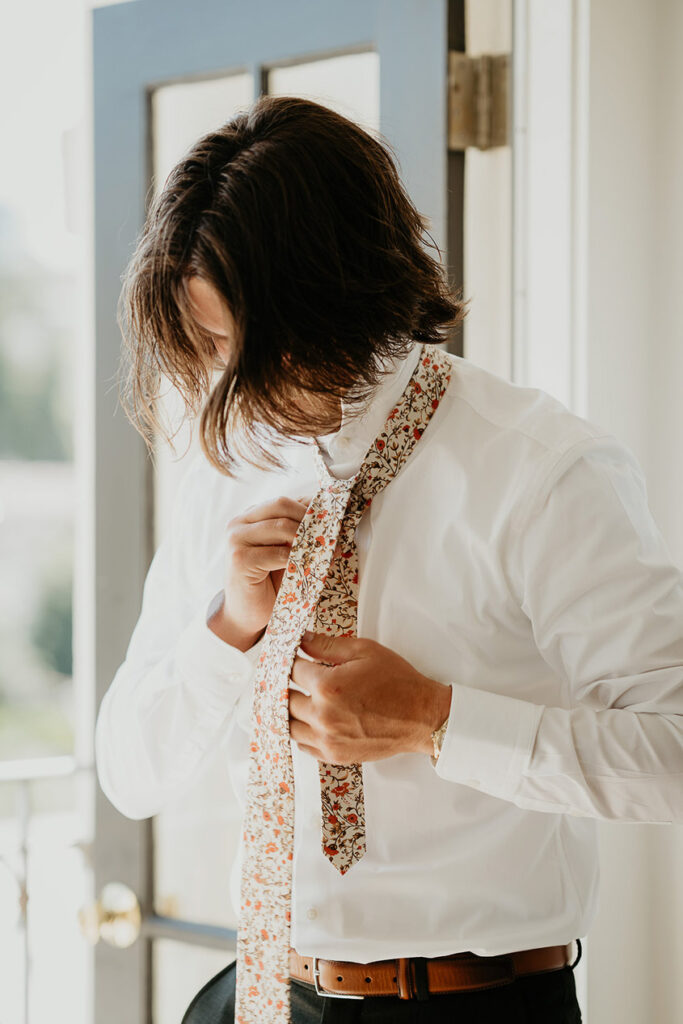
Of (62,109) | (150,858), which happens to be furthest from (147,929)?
(62,109)

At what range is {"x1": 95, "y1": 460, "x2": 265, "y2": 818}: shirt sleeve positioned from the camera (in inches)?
40.1

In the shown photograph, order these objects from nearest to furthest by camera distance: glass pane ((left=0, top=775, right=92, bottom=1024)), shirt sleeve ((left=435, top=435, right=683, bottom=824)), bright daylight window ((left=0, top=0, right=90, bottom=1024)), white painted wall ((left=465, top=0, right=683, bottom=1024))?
shirt sleeve ((left=435, top=435, right=683, bottom=824)) → white painted wall ((left=465, top=0, right=683, bottom=1024)) → glass pane ((left=0, top=775, right=92, bottom=1024)) → bright daylight window ((left=0, top=0, right=90, bottom=1024))

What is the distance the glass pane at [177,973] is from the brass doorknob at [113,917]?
2.1 inches

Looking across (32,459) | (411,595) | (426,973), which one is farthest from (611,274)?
(32,459)

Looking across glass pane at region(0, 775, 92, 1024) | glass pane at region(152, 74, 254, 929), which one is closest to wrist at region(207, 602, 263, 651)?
glass pane at region(152, 74, 254, 929)

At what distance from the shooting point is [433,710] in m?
0.85

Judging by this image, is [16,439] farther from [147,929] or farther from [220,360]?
[220,360]

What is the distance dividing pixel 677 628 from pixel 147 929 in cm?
105

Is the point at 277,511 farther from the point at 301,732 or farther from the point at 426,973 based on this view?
the point at 426,973

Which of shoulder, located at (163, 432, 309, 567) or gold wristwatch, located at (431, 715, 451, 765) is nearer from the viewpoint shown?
gold wristwatch, located at (431, 715, 451, 765)

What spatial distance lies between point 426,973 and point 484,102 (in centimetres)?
105

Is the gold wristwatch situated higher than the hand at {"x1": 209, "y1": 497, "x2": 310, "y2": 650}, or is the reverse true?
the hand at {"x1": 209, "y1": 497, "x2": 310, "y2": 650}

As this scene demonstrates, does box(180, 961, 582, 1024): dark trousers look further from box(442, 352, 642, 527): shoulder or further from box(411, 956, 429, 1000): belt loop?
box(442, 352, 642, 527): shoulder

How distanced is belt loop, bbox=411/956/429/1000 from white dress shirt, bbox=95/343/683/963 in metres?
0.01
